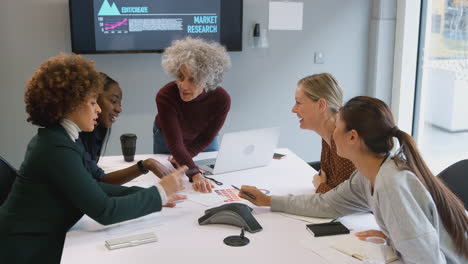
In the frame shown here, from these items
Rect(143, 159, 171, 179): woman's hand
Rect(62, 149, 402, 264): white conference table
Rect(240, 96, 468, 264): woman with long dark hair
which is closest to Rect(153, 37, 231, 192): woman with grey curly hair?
Rect(143, 159, 171, 179): woman's hand

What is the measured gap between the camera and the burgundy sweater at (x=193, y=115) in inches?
112

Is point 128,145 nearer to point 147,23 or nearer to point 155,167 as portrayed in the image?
point 155,167

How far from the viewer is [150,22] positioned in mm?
4043

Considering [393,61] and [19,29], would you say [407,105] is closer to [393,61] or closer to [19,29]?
[393,61]

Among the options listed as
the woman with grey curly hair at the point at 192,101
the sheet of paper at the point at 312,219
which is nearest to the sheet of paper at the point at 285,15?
the woman with grey curly hair at the point at 192,101

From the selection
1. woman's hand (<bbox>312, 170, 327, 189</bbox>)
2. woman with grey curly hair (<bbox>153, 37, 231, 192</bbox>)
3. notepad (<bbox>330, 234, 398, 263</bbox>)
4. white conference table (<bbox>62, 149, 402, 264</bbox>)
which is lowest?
white conference table (<bbox>62, 149, 402, 264</bbox>)

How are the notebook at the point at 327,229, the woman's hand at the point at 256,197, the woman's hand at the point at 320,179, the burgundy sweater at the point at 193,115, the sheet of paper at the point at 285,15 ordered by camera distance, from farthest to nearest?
1. the sheet of paper at the point at 285,15
2. the burgundy sweater at the point at 193,115
3. the woman's hand at the point at 320,179
4. the woman's hand at the point at 256,197
5. the notebook at the point at 327,229

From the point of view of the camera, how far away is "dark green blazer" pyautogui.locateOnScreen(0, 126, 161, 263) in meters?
1.84

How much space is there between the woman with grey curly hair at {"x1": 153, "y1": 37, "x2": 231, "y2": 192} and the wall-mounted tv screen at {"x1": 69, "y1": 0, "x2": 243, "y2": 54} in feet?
3.97

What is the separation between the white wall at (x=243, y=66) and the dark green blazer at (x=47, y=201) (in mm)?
2282

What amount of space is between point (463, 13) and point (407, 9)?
1.49ft

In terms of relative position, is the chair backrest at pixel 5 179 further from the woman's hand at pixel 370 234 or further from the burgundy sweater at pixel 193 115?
the woman's hand at pixel 370 234

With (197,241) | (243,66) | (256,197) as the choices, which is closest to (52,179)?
(197,241)

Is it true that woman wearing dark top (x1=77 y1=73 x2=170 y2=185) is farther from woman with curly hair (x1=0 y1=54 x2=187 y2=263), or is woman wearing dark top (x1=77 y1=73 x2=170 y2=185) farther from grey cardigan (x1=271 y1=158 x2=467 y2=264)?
grey cardigan (x1=271 y1=158 x2=467 y2=264)
